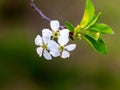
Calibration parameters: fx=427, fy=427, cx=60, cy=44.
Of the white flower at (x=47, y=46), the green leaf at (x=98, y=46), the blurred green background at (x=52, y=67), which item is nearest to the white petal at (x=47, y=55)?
the white flower at (x=47, y=46)

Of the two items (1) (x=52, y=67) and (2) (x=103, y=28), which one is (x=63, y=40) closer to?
(2) (x=103, y=28)

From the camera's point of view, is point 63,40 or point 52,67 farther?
point 52,67

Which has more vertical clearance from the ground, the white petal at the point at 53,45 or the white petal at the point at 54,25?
the white petal at the point at 54,25

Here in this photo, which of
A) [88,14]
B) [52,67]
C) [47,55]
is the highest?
[88,14]

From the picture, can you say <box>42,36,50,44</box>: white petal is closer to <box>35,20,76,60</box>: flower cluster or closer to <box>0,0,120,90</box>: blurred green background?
<box>35,20,76,60</box>: flower cluster

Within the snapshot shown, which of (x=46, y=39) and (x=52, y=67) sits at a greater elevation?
(x=46, y=39)

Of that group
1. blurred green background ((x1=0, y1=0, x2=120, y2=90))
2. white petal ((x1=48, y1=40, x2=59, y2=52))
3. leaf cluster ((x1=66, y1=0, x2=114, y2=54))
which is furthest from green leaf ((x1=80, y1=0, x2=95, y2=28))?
blurred green background ((x1=0, y1=0, x2=120, y2=90))

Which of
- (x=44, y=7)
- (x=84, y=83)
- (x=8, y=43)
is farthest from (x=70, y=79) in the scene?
(x=44, y=7)

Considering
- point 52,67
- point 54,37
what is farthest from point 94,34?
point 52,67

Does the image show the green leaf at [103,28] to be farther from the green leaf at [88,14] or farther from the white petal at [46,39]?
the white petal at [46,39]
